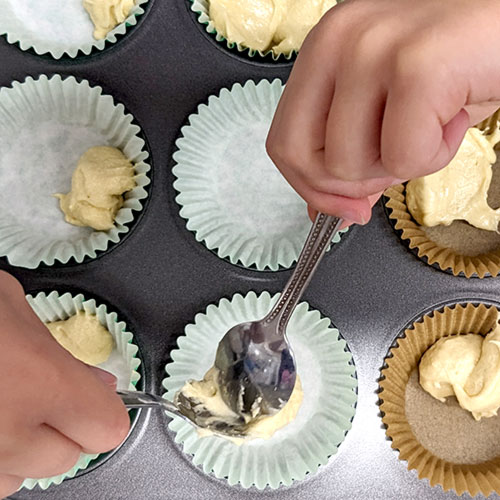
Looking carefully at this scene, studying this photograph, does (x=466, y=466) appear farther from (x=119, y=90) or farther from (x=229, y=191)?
(x=119, y=90)

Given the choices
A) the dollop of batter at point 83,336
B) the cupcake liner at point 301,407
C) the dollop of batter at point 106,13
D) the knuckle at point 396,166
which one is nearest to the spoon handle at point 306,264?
the cupcake liner at point 301,407

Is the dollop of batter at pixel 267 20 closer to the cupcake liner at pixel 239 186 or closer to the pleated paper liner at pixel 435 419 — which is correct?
the cupcake liner at pixel 239 186

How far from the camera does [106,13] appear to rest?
41.1 inches

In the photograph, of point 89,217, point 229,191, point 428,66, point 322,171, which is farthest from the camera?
point 229,191

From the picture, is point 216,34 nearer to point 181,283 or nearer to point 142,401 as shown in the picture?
point 181,283

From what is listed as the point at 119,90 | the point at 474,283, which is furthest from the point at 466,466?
the point at 119,90

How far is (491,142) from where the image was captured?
105cm

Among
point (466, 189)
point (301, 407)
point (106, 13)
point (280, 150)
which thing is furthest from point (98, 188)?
point (466, 189)

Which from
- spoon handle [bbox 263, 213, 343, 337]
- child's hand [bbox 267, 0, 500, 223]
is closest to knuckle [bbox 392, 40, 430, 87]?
child's hand [bbox 267, 0, 500, 223]

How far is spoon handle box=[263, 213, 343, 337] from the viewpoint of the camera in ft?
2.45

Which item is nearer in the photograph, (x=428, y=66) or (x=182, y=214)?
(x=428, y=66)

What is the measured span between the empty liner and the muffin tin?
0.09 feet

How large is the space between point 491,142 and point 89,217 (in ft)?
2.68

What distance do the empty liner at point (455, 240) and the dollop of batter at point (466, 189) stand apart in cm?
2
